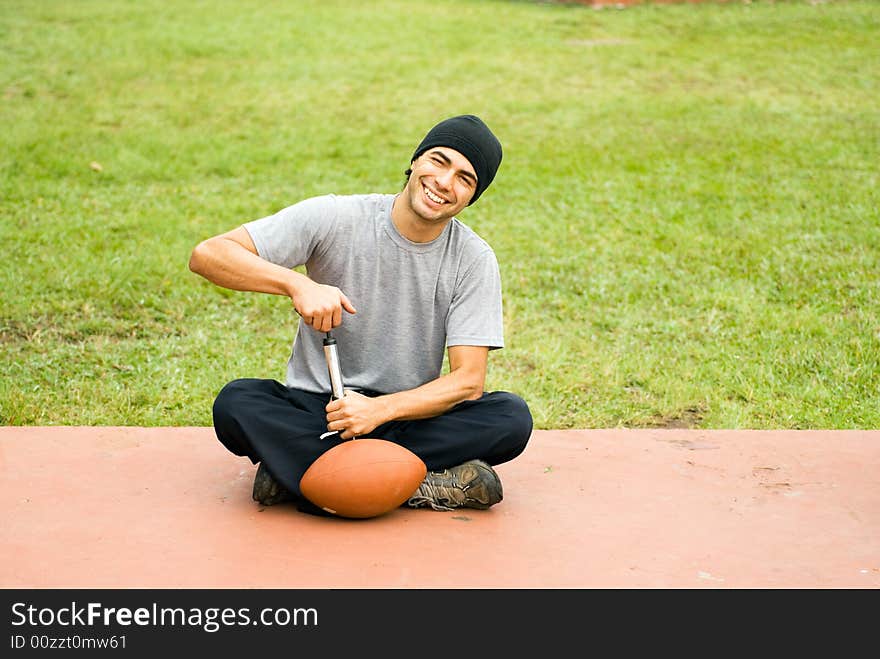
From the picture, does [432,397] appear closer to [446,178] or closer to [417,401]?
[417,401]

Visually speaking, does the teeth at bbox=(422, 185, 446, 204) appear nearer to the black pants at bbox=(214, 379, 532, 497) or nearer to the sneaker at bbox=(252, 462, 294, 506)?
the black pants at bbox=(214, 379, 532, 497)

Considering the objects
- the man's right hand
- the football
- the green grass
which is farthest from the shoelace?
the green grass

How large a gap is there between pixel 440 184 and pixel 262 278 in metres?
0.61

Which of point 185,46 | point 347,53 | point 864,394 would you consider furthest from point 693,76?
point 864,394

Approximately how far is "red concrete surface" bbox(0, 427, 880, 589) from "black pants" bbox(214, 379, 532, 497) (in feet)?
0.53

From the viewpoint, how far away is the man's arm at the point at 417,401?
129 inches

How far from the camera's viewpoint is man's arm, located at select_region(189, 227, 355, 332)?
3223 mm

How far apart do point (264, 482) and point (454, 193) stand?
105 centimetres

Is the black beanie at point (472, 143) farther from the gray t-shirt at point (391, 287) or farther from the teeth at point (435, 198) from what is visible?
the gray t-shirt at point (391, 287)

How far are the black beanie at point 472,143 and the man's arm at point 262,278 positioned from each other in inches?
22.5

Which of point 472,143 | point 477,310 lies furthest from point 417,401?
point 472,143
